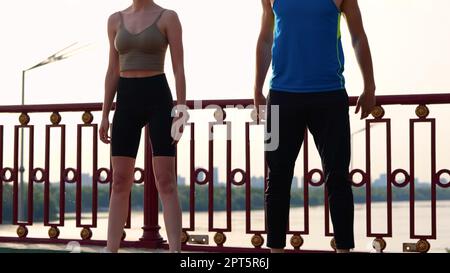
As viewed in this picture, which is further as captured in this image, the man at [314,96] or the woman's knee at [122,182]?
the woman's knee at [122,182]

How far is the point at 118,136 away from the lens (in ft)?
14.9

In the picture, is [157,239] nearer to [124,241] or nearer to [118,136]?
[124,241]

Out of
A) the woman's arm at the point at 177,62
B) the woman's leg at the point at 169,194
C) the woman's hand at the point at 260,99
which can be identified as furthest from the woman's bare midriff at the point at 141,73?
the woman's hand at the point at 260,99

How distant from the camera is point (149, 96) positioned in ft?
14.6

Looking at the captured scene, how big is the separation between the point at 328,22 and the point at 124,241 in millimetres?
3712

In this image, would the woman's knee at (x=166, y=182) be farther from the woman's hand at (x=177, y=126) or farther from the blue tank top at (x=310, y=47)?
the blue tank top at (x=310, y=47)

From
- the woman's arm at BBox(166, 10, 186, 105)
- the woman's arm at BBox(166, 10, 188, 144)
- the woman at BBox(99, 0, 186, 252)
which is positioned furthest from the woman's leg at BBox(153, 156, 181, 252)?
the woman's arm at BBox(166, 10, 186, 105)

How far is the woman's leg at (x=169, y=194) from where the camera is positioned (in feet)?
14.7

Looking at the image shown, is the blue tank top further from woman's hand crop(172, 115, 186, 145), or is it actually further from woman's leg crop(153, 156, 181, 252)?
woman's leg crop(153, 156, 181, 252)

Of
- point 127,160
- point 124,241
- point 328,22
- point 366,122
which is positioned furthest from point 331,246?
point 328,22

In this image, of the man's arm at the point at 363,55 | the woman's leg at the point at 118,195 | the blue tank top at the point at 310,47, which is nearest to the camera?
the blue tank top at the point at 310,47

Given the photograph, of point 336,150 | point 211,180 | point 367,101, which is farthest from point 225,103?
point 336,150

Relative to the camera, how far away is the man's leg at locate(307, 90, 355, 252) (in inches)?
156

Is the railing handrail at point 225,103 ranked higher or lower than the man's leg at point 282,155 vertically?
higher
